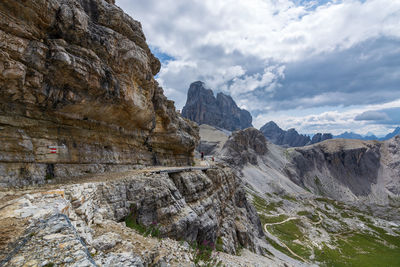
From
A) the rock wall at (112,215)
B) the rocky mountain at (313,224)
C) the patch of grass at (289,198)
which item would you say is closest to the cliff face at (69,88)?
the rock wall at (112,215)

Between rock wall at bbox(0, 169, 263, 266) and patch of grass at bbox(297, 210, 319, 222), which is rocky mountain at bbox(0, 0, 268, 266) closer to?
rock wall at bbox(0, 169, 263, 266)

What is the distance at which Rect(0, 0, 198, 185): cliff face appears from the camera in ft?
A: 47.2

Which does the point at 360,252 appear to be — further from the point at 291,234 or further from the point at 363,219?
the point at 363,219

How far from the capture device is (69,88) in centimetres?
1834

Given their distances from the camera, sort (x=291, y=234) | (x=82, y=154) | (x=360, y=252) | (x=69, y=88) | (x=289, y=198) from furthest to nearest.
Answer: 1. (x=289, y=198)
2. (x=291, y=234)
3. (x=360, y=252)
4. (x=82, y=154)
5. (x=69, y=88)

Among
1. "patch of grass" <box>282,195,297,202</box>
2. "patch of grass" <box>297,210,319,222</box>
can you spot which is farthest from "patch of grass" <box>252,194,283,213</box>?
"patch of grass" <box>282,195,297,202</box>

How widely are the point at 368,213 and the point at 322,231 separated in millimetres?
73665

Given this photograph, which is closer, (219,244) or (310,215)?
(219,244)

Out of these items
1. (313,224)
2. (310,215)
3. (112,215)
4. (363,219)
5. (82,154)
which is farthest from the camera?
(363,219)

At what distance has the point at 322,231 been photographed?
9231cm

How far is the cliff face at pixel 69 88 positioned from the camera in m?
14.4

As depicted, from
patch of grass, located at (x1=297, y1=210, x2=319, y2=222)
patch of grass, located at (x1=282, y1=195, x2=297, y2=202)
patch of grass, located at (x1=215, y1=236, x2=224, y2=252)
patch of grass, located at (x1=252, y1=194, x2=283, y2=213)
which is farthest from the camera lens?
patch of grass, located at (x1=282, y1=195, x2=297, y2=202)

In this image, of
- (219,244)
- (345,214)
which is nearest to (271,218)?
(345,214)

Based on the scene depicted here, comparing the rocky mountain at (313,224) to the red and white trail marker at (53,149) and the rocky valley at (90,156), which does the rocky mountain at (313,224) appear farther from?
the red and white trail marker at (53,149)
